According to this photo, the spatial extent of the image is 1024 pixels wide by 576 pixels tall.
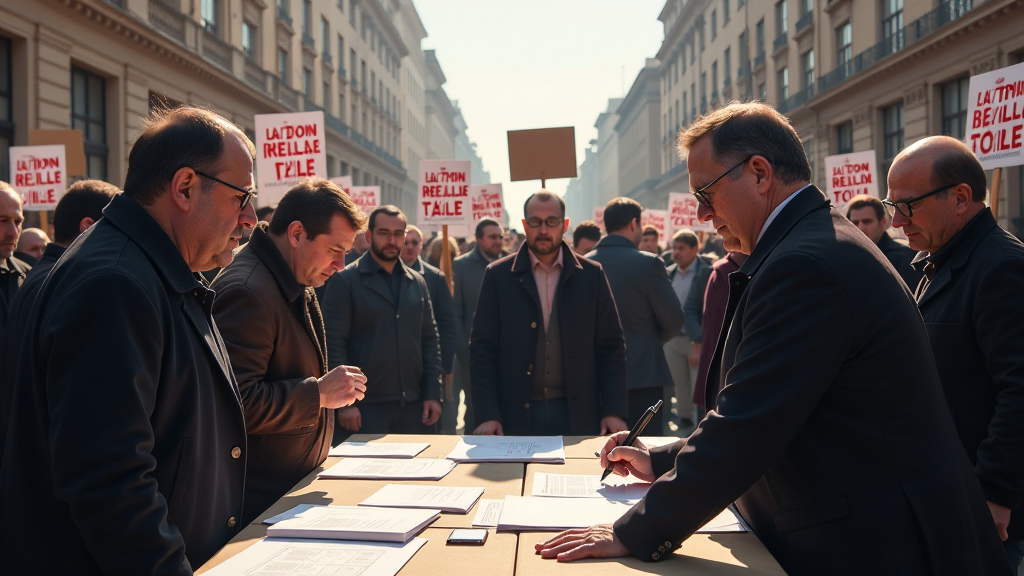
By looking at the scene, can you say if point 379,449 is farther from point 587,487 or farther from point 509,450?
point 587,487

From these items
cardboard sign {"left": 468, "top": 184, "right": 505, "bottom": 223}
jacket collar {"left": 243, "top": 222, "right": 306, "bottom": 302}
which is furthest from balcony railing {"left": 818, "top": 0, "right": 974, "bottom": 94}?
jacket collar {"left": 243, "top": 222, "right": 306, "bottom": 302}

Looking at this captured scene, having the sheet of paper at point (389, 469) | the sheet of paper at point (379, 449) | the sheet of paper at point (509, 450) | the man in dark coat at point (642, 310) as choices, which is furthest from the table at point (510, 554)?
the man in dark coat at point (642, 310)

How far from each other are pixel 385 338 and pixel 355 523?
3.20 metres

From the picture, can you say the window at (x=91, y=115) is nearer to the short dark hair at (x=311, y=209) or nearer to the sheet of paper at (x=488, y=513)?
the short dark hair at (x=311, y=209)

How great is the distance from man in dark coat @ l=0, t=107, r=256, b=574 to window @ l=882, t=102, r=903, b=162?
24003 mm

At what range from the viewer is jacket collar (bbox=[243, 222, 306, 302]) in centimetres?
325

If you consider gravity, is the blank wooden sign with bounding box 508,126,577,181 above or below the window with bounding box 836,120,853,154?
below

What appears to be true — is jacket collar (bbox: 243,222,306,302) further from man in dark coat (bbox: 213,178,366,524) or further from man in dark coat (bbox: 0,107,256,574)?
man in dark coat (bbox: 0,107,256,574)

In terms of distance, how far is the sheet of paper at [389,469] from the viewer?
302 cm

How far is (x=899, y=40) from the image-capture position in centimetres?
2223

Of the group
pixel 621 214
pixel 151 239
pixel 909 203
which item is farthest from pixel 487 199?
pixel 151 239

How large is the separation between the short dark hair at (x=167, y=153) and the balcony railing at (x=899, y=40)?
67.4ft

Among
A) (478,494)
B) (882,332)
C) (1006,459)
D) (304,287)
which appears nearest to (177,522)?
(478,494)

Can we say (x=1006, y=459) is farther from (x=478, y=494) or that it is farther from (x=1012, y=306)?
(x=478, y=494)
